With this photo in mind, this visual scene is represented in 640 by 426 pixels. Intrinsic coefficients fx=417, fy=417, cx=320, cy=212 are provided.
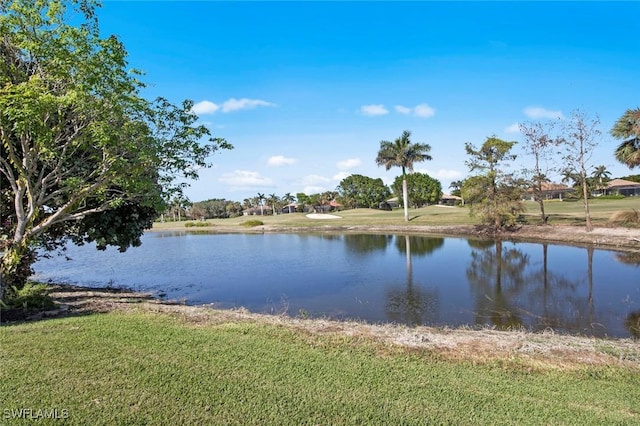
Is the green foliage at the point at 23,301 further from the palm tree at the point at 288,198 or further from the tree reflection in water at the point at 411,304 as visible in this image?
the palm tree at the point at 288,198

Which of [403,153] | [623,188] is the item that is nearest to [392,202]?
[623,188]

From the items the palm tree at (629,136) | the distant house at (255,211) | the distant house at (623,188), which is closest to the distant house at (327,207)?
the distant house at (255,211)

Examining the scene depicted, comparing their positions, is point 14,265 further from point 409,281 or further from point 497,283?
point 497,283

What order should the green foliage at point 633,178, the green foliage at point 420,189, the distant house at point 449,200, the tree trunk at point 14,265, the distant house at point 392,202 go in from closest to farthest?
1. the tree trunk at point 14,265
2. the green foliage at point 633,178
3. the green foliage at point 420,189
4. the distant house at point 392,202
5. the distant house at point 449,200

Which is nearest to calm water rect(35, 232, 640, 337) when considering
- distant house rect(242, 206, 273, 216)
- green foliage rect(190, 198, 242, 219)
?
green foliage rect(190, 198, 242, 219)

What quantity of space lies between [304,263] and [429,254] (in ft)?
26.7

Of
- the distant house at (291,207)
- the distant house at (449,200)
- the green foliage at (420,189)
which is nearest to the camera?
the green foliage at (420,189)

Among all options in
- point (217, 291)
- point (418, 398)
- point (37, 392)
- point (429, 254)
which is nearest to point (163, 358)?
point (37, 392)

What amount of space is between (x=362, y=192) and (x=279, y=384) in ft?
304

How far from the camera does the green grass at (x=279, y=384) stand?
15.7 ft

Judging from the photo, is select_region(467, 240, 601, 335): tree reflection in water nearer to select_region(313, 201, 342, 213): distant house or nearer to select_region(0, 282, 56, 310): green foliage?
select_region(0, 282, 56, 310): green foliage

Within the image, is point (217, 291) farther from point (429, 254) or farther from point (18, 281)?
point (429, 254)

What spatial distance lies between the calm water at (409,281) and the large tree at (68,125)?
227 inches

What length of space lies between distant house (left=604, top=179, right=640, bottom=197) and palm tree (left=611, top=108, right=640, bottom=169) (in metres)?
66.1
